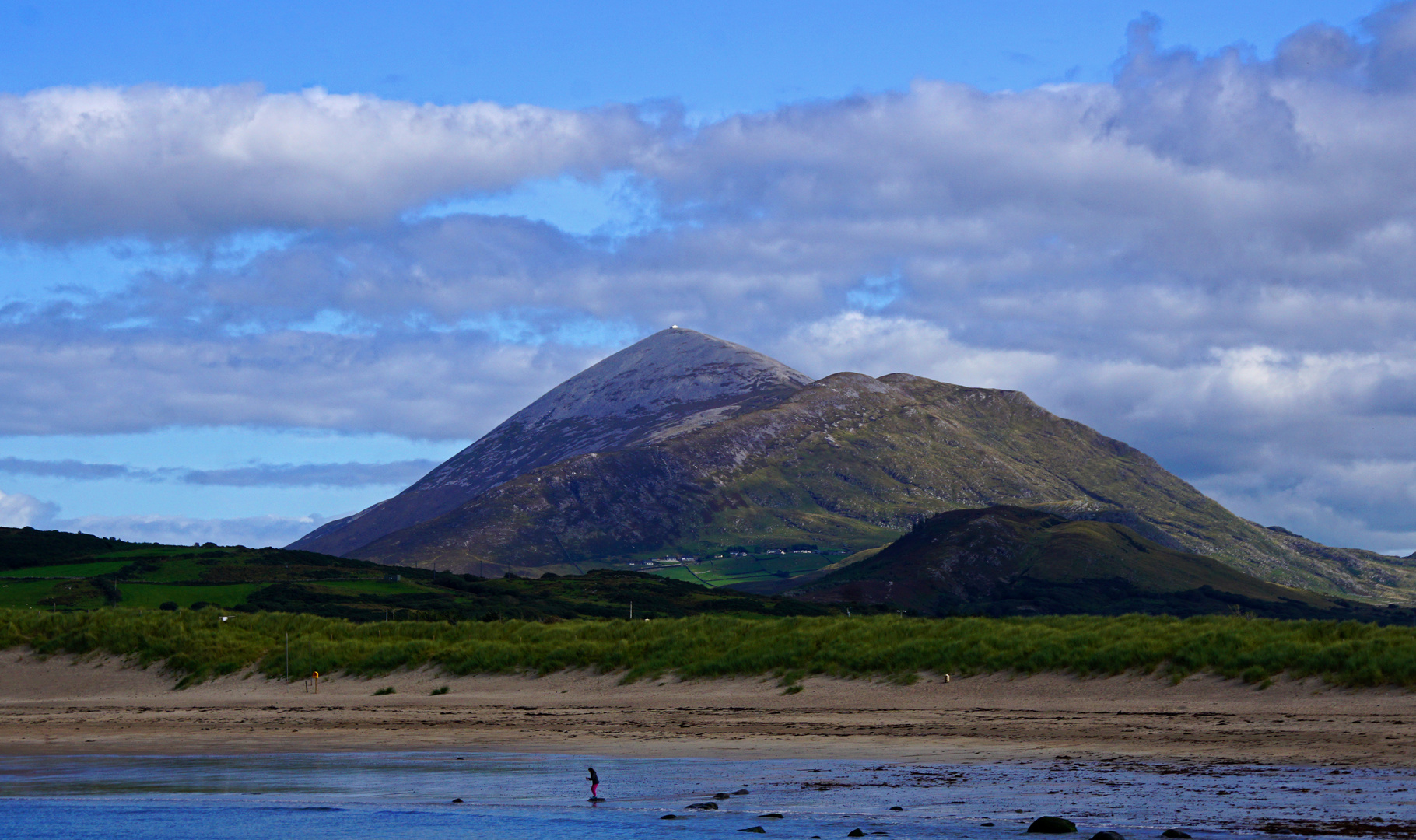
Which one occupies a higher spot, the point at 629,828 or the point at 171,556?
the point at 171,556

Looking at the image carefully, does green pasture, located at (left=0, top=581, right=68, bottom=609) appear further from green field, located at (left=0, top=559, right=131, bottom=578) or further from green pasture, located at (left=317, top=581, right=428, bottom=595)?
green pasture, located at (left=317, top=581, right=428, bottom=595)

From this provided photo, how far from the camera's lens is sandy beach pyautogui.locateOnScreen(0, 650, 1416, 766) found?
32375mm

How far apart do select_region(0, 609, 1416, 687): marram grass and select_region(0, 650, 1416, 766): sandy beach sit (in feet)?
3.26

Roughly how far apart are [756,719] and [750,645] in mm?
11944

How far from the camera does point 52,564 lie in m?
140

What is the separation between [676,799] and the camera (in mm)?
26141

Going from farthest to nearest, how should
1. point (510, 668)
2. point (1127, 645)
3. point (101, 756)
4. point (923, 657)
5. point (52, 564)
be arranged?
point (52, 564) → point (510, 668) → point (923, 657) → point (1127, 645) → point (101, 756)

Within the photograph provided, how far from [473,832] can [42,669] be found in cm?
4990

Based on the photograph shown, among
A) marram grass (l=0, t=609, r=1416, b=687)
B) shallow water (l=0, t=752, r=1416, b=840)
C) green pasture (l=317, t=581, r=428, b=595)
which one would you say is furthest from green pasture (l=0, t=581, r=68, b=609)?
shallow water (l=0, t=752, r=1416, b=840)

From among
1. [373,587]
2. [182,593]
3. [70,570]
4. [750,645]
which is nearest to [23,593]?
[182,593]

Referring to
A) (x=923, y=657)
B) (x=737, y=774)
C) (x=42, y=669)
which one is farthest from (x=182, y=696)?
(x=737, y=774)

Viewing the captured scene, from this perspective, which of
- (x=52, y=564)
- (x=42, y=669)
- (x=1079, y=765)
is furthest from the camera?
(x=52, y=564)

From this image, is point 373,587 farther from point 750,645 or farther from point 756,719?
point 756,719

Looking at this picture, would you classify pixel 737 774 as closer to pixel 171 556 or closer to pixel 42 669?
pixel 42 669
